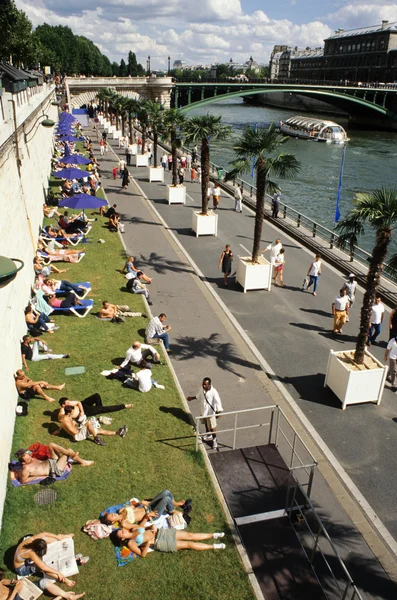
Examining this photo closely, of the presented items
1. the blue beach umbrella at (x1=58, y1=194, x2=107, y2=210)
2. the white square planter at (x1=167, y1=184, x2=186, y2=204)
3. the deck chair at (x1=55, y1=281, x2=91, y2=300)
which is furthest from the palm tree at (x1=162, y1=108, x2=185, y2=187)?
the deck chair at (x1=55, y1=281, x2=91, y2=300)

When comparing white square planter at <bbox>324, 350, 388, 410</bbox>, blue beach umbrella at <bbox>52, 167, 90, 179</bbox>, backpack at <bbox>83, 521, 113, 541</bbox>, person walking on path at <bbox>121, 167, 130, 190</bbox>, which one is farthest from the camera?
person walking on path at <bbox>121, 167, 130, 190</bbox>

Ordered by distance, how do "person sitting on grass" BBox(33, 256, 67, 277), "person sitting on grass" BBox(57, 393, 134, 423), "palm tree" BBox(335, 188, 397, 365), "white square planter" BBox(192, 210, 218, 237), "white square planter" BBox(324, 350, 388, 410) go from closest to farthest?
"person sitting on grass" BBox(57, 393, 134, 423), "palm tree" BBox(335, 188, 397, 365), "white square planter" BBox(324, 350, 388, 410), "person sitting on grass" BBox(33, 256, 67, 277), "white square planter" BBox(192, 210, 218, 237)

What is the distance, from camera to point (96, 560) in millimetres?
6887

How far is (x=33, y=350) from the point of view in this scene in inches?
460

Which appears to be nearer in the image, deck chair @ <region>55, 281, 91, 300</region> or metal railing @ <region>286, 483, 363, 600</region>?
metal railing @ <region>286, 483, 363, 600</region>

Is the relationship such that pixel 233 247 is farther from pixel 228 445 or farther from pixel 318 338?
pixel 228 445

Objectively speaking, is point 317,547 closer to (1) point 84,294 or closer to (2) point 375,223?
(2) point 375,223

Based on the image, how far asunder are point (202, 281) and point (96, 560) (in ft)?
38.9

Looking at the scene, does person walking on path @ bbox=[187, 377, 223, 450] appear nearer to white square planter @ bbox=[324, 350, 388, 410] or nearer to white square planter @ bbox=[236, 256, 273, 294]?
white square planter @ bbox=[324, 350, 388, 410]

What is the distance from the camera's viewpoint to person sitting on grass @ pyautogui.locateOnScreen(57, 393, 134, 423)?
9.20 m

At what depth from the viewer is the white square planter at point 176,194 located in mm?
28188

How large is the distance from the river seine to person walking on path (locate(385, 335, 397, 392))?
19364 millimetres

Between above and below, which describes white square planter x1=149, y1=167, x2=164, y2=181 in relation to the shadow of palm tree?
above

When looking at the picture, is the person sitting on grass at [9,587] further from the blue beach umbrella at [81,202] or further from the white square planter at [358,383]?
the blue beach umbrella at [81,202]
